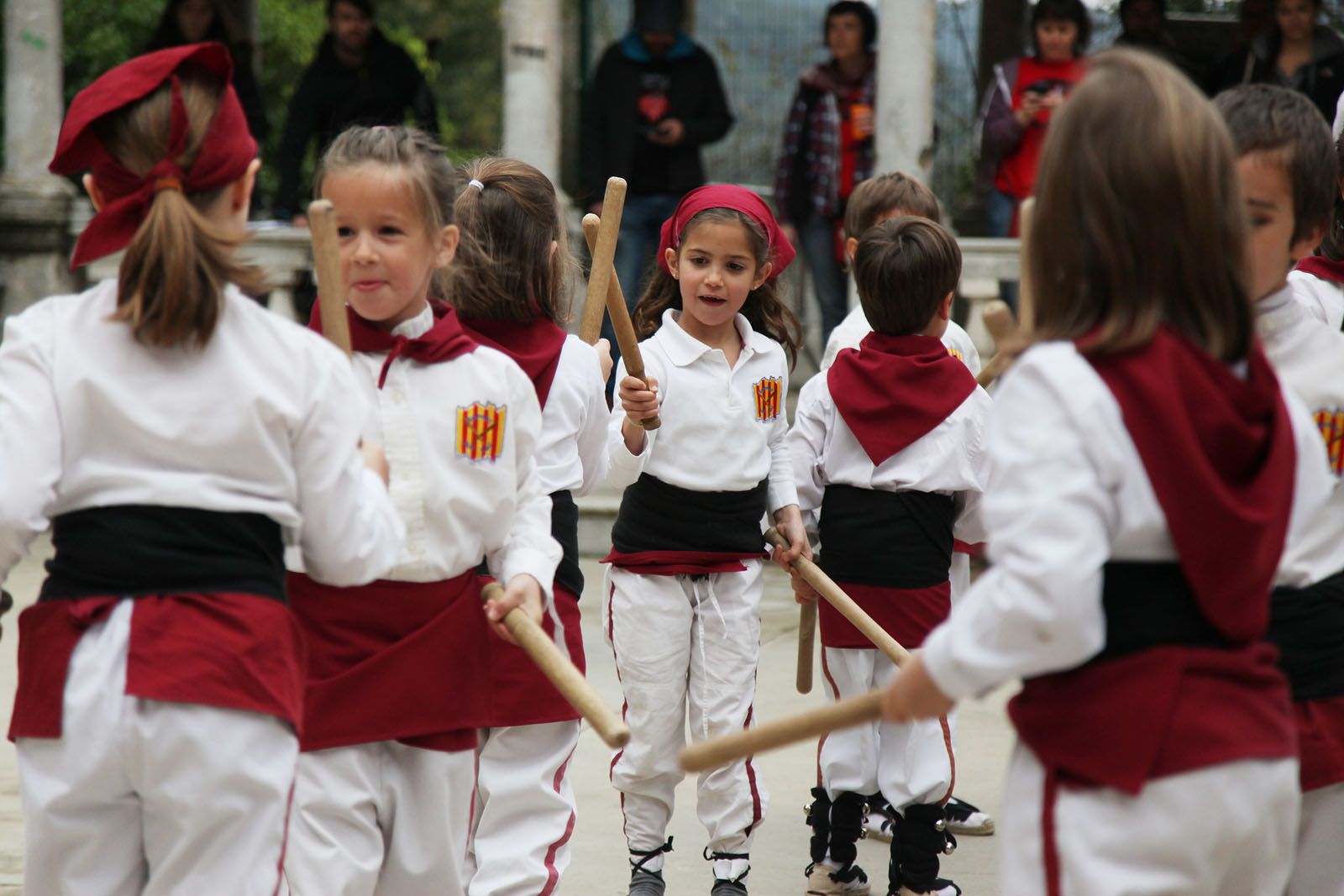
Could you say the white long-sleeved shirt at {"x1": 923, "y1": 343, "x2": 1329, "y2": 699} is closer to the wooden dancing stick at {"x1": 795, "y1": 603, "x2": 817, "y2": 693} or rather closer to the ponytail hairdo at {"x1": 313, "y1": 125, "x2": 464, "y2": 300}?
the ponytail hairdo at {"x1": 313, "y1": 125, "x2": 464, "y2": 300}

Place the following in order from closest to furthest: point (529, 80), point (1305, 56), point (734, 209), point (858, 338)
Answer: point (734, 209) → point (858, 338) → point (1305, 56) → point (529, 80)

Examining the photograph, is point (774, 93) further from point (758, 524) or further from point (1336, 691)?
point (1336, 691)

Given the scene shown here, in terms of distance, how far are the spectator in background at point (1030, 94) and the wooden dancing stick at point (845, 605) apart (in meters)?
4.11

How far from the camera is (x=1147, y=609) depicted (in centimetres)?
202

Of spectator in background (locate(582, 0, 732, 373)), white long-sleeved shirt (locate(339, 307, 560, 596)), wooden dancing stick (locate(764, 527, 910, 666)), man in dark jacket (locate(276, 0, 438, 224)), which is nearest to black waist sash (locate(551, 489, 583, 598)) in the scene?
wooden dancing stick (locate(764, 527, 910, 666))

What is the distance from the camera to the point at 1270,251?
103 inches

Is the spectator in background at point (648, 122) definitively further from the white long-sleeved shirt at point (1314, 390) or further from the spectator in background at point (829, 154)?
the white long-sleeved shirt at point (1314, 390)

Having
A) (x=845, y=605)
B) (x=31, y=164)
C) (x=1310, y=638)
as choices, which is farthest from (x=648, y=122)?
(x=1310, y=638)

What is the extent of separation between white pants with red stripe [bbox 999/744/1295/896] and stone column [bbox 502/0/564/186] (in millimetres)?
7429

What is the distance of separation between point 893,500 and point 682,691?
71 centimetres

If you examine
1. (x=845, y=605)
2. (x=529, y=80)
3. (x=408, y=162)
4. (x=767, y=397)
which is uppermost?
(x=408, y=162)

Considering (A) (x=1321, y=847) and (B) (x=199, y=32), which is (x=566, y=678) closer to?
(A) (x=1321, y=847)

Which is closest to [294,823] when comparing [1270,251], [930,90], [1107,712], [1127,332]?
[1107,712]

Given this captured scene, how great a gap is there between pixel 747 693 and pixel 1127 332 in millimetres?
2251
